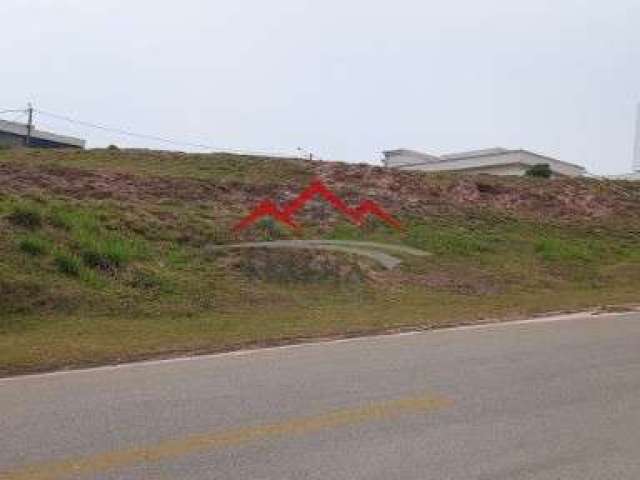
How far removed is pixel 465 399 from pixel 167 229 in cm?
1255

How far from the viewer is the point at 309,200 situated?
973 inches

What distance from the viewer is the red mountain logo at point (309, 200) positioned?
22.9m

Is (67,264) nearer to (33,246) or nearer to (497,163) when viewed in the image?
(33,246)

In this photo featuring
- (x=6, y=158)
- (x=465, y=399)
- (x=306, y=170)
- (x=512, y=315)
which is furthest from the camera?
(x=306, y=170)

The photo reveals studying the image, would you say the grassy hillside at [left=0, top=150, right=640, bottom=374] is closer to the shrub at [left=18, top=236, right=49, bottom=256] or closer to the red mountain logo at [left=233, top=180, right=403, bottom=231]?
the shrub at [left=18, top=236, right=49, bottom=256]

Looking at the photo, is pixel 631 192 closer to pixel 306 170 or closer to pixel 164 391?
pixel 306 170

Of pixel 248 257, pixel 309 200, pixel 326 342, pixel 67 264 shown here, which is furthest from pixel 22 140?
pixel 326 342

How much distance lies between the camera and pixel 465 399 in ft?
28.2

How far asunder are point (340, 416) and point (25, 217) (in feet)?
38.4

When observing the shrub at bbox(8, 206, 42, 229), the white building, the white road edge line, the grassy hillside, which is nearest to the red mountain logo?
the grassy hillside

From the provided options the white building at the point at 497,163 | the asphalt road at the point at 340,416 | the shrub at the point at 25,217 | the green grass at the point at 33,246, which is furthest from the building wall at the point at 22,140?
the asphalt road at the point at 340,416

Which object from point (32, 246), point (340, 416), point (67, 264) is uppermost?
point (32, 246)

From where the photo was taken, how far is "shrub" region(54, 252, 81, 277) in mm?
16422

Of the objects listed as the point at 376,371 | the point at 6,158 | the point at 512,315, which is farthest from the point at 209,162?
the point at 376,371
